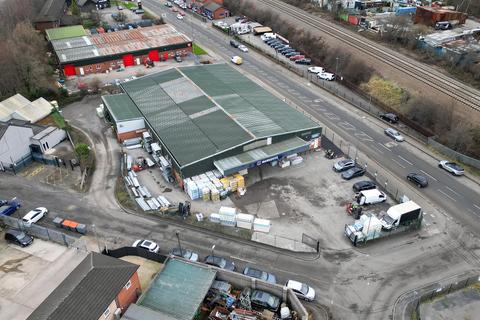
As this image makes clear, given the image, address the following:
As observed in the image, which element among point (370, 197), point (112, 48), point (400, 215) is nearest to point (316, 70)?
point (370, 197)

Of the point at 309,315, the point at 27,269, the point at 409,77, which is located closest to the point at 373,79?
the point at 409,77

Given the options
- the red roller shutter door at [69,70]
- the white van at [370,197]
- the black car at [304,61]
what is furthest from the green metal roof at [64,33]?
the white van at [370,197]

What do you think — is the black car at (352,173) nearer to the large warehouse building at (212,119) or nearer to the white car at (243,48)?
the large warehouse building at (212,119)

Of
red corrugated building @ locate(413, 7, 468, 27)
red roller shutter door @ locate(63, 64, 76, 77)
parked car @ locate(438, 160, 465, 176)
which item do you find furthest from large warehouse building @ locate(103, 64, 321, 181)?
red corrugated building @ locate(413, 7, 468, 27)

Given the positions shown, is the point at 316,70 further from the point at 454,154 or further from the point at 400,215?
the point at 400,215

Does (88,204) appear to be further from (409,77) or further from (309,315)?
(409,77)

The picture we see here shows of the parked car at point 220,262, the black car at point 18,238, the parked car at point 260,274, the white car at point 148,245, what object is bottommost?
the black car at point 18,238
